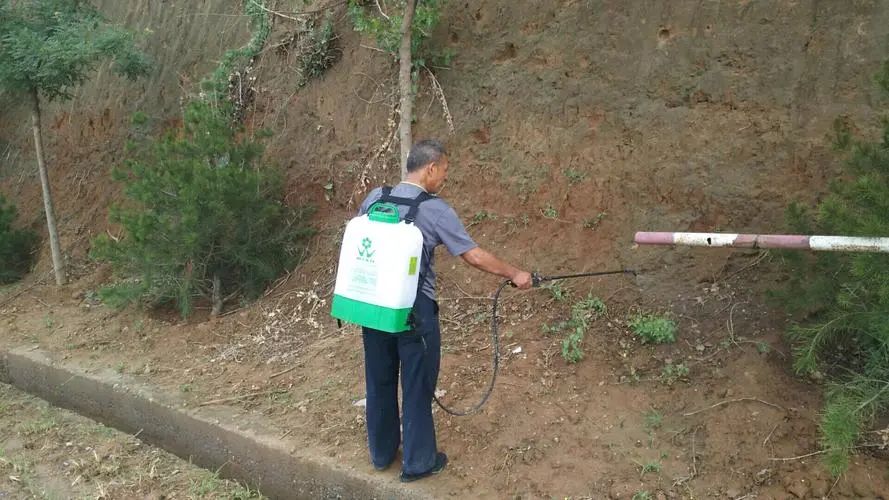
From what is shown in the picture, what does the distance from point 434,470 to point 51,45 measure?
17.6 feet

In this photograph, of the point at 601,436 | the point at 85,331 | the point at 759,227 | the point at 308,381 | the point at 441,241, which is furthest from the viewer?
the point at 85,331

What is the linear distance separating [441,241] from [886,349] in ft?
6.69

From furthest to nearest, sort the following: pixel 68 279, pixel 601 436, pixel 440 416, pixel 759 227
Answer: pixel 68 279
pixel 759 227
pixel 440 416
pixel 601 436

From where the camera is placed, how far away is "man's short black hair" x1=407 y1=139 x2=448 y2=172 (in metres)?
3.41

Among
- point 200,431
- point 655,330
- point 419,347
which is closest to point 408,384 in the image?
point 419,347

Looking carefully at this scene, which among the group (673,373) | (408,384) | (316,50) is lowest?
(673,373)

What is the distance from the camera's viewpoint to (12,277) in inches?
327

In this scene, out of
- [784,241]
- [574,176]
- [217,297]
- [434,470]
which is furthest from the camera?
[217,297]

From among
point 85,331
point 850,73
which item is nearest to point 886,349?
point 850,73

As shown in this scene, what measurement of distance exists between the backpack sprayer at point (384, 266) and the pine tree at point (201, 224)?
2.69 metres

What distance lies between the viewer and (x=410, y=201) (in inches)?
133

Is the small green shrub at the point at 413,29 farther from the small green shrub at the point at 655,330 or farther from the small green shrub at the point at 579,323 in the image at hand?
the small green shrub at the point at 655,330

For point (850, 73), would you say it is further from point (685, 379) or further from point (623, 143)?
point (685, 379)

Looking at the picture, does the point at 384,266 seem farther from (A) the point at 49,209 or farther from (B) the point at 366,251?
(A) the point at 49,209
